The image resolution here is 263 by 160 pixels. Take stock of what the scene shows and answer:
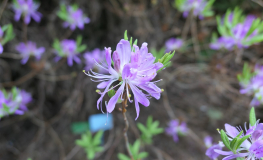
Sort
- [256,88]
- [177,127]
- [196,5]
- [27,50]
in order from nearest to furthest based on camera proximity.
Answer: [256,88]
[27,50]
[196,5]
[177,127]

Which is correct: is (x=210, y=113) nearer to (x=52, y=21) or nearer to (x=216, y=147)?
(x=216, y=147)

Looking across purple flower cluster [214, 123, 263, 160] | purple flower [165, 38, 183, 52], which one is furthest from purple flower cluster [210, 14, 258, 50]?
purple flower cluster [214, 123, 263, 160]

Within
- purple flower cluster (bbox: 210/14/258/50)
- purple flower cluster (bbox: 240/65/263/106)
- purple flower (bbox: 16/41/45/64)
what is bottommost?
purple flower cluster (bbox: 240/65/263/106)

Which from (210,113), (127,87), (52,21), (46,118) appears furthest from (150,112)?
(127,87)

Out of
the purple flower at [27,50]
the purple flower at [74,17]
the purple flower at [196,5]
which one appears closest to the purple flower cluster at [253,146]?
the purple flower at [196,5]

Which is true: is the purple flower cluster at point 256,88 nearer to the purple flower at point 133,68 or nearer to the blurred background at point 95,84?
the blurred background at point 95,84

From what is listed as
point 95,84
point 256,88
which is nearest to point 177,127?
point 256,88

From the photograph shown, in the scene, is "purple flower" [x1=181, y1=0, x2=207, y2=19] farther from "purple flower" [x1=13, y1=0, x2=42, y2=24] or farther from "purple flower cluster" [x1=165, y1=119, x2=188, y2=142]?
"purple flower" [x1=13, y1=0, x2=42, y2=24]

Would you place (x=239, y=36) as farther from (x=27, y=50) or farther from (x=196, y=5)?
(x=27, y=50)
